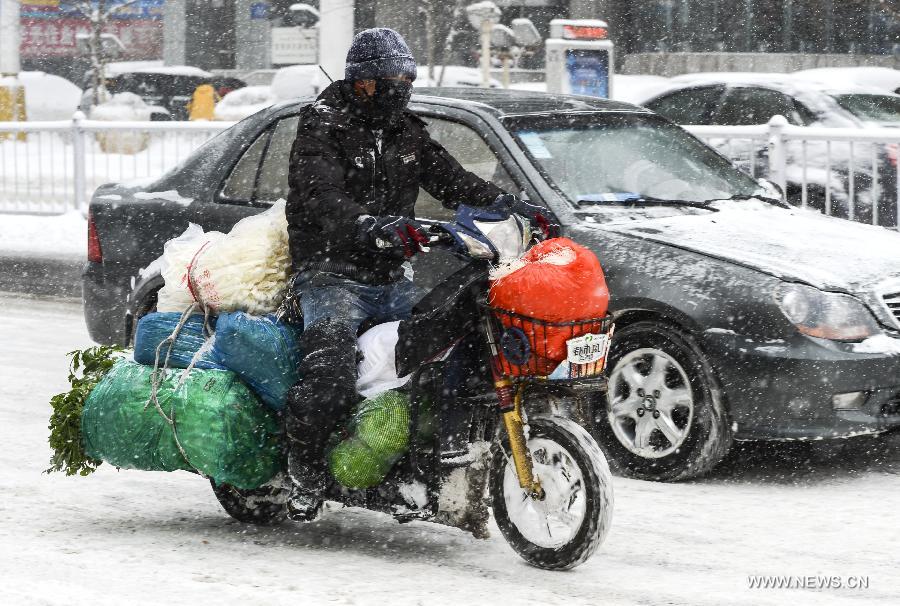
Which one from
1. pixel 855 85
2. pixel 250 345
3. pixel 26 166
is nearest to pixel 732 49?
pixel 855 85

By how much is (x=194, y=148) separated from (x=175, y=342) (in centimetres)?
634

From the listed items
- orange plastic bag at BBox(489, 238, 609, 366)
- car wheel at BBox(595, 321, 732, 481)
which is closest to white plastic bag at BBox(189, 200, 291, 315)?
orange plastic bag at BBox(489, 238, 609, 366)

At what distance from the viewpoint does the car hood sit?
253 inches

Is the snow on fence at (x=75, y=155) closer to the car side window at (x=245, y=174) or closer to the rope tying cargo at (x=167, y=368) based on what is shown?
the car side window at (x=245, y=174)

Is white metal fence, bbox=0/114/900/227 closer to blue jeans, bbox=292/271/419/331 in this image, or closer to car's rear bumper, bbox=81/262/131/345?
car's rear bumper, bbox=81/262/131/345

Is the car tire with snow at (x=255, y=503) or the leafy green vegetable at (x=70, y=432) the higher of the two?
the leafy green vegetable at (x=70, y=432)

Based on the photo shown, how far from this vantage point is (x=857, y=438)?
725cm

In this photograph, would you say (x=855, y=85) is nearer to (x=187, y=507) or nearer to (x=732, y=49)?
Result: (x=187, y=507)

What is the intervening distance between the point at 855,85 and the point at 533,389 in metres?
10.9

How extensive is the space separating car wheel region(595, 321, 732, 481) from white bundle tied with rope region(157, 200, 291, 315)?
5.82ft

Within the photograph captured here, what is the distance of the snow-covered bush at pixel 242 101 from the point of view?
100 ft

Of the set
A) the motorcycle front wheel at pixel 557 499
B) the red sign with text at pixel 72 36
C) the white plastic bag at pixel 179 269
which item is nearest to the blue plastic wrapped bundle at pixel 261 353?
the white plastic bag at pixel 179 269

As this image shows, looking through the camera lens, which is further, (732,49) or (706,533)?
(732,49)

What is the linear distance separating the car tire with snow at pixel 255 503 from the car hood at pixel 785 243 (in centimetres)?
201
